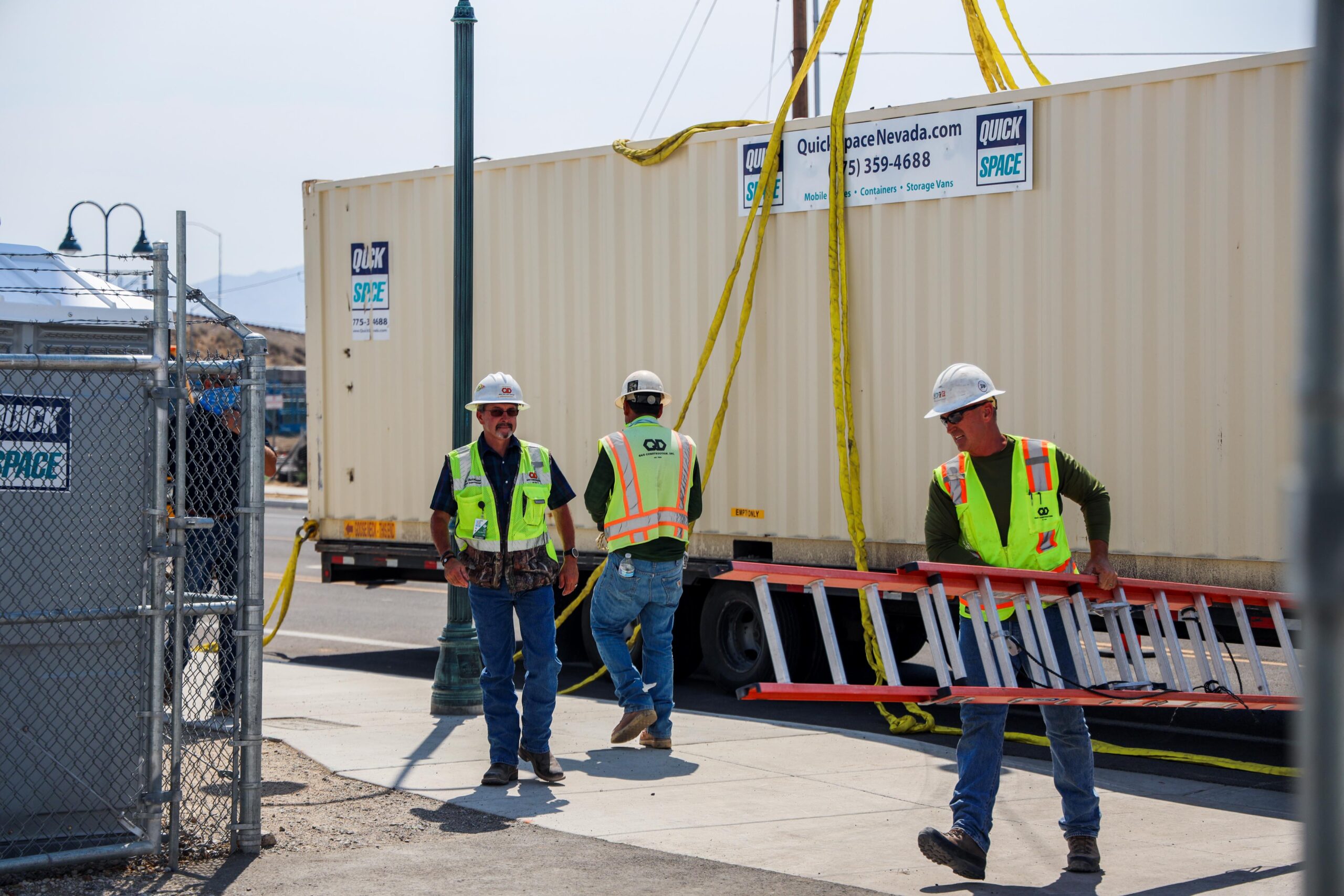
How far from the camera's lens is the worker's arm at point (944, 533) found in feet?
17.9

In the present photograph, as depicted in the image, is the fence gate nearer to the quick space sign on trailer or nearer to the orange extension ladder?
the orange extension ladder

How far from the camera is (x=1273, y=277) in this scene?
7.76 metres

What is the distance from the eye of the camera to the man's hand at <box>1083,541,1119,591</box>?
18.2 feet

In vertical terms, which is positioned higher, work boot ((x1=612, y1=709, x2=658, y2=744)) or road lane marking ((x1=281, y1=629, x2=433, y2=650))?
work boot ((x1=612, y1=709, x2=658, y2=744))

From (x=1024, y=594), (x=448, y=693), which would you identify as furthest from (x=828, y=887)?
(x=448, y=693)

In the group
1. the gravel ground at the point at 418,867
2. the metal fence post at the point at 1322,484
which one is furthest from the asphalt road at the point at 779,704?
the metal fence post at the point at 1322,484

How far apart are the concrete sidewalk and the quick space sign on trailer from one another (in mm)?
3733

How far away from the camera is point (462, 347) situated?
29.0 ft

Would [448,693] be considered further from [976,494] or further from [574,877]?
[976,494]

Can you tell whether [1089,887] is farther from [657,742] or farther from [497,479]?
→ [497,479]

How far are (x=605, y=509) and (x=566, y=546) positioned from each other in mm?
641

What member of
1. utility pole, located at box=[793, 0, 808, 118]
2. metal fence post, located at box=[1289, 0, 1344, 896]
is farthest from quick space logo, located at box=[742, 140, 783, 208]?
utility pole, located at box=[793, 0, 808, 118]

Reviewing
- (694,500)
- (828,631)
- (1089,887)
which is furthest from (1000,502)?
(694,500)

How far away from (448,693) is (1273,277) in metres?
4.88
